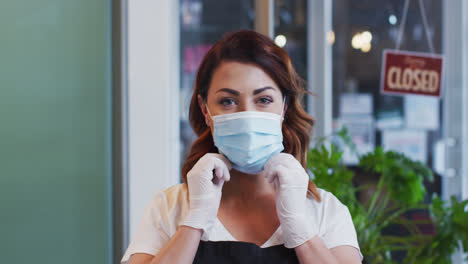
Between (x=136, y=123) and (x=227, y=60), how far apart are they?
79cm

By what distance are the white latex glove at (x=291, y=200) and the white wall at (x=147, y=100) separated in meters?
0.90

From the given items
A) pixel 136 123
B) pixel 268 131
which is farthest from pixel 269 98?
pixel 136 123

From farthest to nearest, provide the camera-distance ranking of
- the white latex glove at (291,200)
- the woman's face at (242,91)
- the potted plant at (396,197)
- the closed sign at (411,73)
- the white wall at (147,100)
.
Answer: the closed sign at (411,73)
the potted plant at (396,197)
the white wall at (147,100)
the woman's face at (242,91)
the white latex glove at (291,200)

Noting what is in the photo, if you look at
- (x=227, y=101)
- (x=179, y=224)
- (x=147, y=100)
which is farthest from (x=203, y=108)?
(x=147, y=100)

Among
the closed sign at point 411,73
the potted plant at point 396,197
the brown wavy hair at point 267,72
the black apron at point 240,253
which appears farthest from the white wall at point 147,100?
the closed sign at point 411,73

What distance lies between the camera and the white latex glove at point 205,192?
102 centimetres

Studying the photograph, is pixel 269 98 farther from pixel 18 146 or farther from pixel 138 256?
pixel 18 146

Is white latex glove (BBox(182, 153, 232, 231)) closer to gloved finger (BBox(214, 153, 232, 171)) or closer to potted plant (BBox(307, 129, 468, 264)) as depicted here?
gloved finger (BBox(214, 153, 232, 171))

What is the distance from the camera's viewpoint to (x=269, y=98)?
1.13m

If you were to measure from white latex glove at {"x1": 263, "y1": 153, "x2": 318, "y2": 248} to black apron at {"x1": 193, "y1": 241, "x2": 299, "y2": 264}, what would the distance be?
45 mm

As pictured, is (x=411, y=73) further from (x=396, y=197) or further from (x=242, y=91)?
(x=242, y=91)

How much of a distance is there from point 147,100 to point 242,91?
2.73ft

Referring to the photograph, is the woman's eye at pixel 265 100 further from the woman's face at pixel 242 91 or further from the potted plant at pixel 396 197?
the potted plant at pixel 396 197

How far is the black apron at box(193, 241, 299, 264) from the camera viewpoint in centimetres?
103
